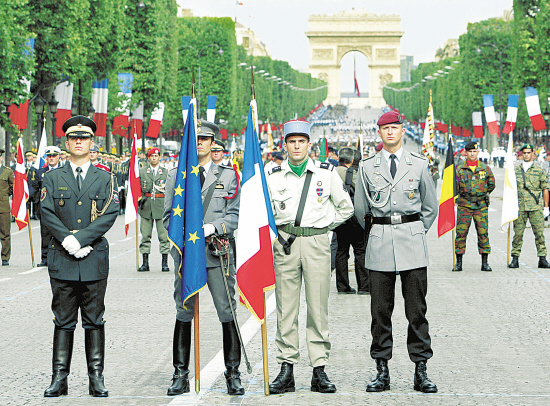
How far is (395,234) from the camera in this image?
7.26 metres

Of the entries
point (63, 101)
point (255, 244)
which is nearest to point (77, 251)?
point (255, 244)

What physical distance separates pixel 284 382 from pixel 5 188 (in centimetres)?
1000

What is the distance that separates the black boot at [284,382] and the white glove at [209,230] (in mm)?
1001

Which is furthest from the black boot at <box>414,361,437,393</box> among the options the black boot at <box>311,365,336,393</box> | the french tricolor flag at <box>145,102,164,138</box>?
the french tricolor flag at <box>145,102,164,138</box>

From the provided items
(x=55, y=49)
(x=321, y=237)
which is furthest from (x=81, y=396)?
(x=55, y=49)

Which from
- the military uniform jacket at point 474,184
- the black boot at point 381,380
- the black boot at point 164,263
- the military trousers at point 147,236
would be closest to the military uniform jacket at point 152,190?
the military trousers at point 147,236

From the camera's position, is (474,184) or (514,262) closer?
(474,184)

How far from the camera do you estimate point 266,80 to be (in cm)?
10656

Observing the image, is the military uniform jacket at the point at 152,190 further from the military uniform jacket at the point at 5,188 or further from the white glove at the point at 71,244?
the white glove at the point at 71,244

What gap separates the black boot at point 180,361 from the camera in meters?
7.02

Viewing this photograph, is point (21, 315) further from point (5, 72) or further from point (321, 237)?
point (5, 72)

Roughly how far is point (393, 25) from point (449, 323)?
521 feet

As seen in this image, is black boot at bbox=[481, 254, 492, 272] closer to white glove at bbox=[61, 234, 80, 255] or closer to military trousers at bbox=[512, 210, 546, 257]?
military trousers at bbox=[512, 210, 546, 257]

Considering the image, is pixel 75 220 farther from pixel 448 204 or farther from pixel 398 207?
pixel 448 204
